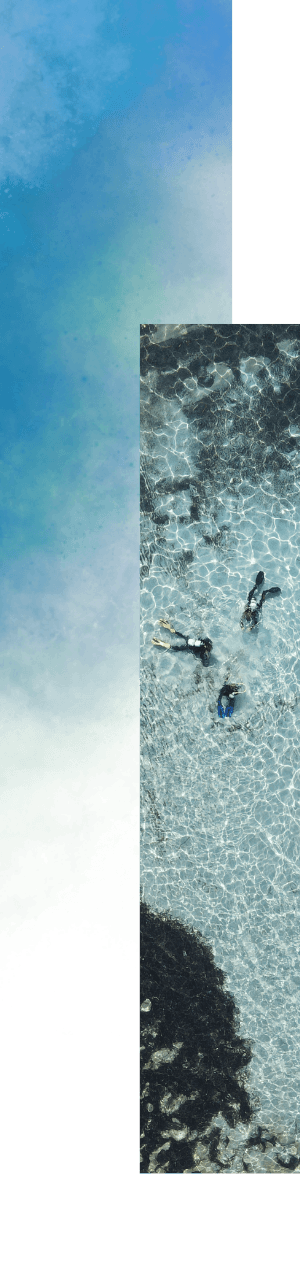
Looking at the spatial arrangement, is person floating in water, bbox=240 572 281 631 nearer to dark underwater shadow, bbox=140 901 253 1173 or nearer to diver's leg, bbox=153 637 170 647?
diver's leg, bbox=153 637 170 647

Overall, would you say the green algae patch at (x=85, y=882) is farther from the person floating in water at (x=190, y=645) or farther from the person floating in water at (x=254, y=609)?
the person floating in water at (x=254, y=609)

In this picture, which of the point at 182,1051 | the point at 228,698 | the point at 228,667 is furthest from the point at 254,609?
the point at 182,1051

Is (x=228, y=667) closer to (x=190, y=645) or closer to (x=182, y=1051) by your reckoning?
(x=190, y=645)

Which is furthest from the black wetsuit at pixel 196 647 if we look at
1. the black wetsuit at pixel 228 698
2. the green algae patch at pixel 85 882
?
the green algae patch at pixel 85 882

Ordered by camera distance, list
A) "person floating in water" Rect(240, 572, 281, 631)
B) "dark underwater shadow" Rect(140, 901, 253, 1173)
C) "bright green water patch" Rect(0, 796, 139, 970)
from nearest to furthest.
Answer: "dark underwater shadow" Rect(140, 901, 253, 1173) < "person floating in water" Rect(240, 572, 281, 631) < "bright green water patch" Rect(0, 796, 139, 970)

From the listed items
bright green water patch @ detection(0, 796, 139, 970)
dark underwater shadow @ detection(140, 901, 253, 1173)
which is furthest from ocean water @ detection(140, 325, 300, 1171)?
bright green water patch @ detection(0, 796, 139, 970)
